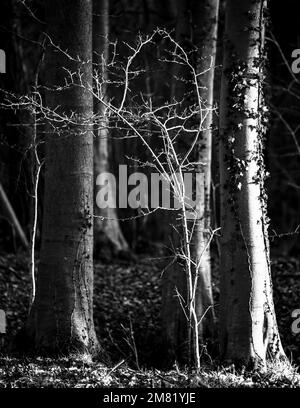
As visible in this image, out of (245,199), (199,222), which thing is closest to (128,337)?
(199,222)

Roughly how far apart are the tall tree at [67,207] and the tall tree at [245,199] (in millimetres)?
1856

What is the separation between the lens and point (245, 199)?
7.98m

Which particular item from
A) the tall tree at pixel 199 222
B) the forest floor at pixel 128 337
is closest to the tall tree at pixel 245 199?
the forest floor at pixel 128 337

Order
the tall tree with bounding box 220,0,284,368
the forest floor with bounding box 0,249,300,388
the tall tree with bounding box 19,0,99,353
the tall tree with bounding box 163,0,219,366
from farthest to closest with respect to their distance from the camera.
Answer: the tall tree with bounding box 163,0,219,366 < the tall tree with bounding box 19,0,99,353 < the tall tree with bounding box 220,0,284,368 < the forest floor with bounding box 0,249,300,388

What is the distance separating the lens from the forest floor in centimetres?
755

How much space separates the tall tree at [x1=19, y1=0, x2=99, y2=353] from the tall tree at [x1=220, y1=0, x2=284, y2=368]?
1856 millimetres

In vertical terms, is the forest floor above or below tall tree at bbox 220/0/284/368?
below

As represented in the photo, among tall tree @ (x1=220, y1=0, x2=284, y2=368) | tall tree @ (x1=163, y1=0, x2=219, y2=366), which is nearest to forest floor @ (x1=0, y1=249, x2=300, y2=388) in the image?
tall tree @ (x1=220, y1=0, x2=284, y2=368)

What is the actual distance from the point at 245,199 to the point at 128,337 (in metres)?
3.57

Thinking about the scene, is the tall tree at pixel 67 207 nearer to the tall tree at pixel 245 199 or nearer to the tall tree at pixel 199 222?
the tall tree at pixel 199 222

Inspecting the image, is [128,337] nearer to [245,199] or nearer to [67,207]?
[67,207]

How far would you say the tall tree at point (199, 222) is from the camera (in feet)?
32.1

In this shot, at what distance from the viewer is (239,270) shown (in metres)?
7.98

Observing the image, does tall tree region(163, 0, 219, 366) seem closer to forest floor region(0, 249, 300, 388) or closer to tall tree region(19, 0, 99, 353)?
forest floor region(0, 249, 300, 388)
